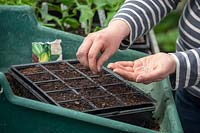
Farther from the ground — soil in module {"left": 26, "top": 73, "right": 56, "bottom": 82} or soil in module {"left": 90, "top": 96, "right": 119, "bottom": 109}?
soil in module {"left": 26, "top": 73, "right": 56, "bottom": 82}

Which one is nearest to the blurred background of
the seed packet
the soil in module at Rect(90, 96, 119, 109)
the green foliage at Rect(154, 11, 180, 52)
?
the green foliage at Rect(154, 11, 180, 52)

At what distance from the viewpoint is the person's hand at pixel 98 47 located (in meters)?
1.12

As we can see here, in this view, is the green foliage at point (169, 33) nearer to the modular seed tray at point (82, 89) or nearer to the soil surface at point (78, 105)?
the modular seed tray at point (82, 89)

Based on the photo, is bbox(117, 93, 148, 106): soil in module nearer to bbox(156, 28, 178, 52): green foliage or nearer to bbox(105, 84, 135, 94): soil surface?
bbox(105, 84, 135, 94): soil surface

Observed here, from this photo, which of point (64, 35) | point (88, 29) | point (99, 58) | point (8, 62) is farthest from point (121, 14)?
point (88, 29)

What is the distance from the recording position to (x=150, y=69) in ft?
3.28

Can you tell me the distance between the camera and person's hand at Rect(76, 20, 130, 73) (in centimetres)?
112

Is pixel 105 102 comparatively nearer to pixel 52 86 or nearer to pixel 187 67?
pixel 52 86

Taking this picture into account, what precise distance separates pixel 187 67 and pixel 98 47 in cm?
18

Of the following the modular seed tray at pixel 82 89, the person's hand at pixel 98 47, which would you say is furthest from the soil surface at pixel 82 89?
the person's hand at pixel 98 47

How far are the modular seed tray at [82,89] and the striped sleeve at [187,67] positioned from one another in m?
0.19

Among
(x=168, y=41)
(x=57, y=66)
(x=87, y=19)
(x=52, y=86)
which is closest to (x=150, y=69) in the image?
(x=52, y=86)

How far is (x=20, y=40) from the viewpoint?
4.88ft

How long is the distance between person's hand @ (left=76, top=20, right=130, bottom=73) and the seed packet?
310mm
